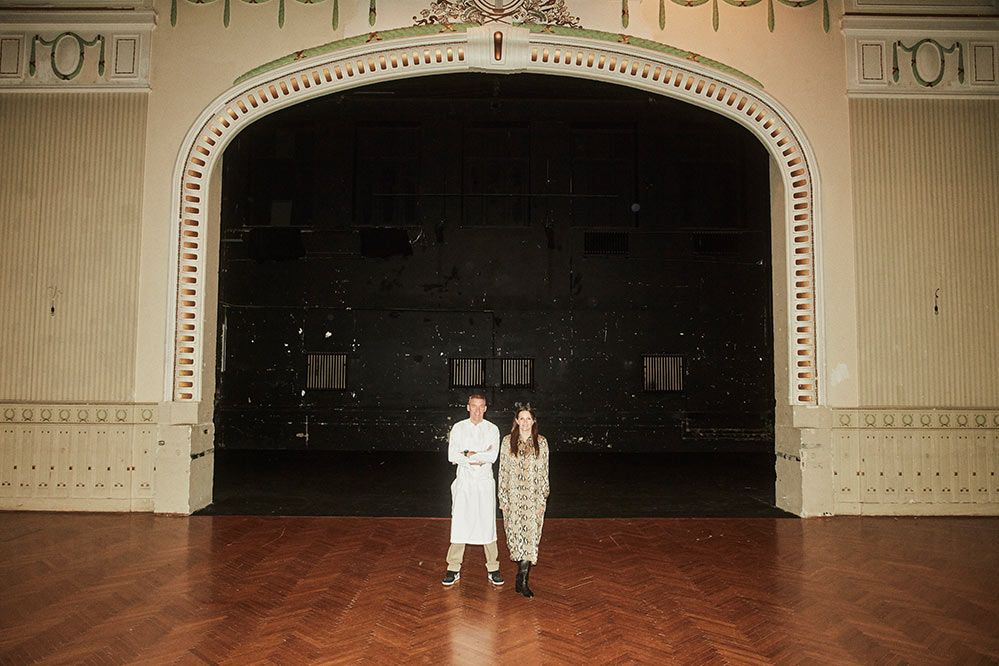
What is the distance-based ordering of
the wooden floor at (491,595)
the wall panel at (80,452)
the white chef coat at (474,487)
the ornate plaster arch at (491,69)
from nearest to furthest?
1. the wooden floor at (491,595)
2. the white chef coat at (474,487)
3. the wall panel at (80,452)
4. the ornate plaster arch at (491,69)

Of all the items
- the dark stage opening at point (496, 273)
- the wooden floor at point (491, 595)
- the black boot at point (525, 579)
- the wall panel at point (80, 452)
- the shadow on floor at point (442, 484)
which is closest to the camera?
the wooden floor at point (491, 595)

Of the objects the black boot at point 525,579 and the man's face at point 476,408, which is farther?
the man's face at point 476,408

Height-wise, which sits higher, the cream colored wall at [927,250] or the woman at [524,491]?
the cream colored wall at [927,250]

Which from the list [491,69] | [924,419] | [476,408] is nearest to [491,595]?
[476,408]

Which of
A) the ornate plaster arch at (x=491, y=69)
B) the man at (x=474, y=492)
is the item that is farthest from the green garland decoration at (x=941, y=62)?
the man at (x=474, y=492)

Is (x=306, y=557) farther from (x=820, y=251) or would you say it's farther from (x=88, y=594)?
(x=820, y=251)

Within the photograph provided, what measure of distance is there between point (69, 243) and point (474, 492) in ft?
17.4

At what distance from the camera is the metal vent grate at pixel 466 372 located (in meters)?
12.8

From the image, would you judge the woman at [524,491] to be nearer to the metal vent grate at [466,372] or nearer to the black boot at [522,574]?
the black boot at [522,574]

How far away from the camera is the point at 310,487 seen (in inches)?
328

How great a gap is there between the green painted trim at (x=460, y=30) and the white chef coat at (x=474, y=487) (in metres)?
4.46

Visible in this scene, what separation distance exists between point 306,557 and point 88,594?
57.9 inches

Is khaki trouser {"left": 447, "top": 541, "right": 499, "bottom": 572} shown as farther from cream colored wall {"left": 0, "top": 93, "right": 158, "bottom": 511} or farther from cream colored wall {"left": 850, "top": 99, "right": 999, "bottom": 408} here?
cream colored wall {"left": 850, "top": 99, "right": 999, "bottom": 408}

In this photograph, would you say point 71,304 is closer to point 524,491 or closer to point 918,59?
point 524,491
